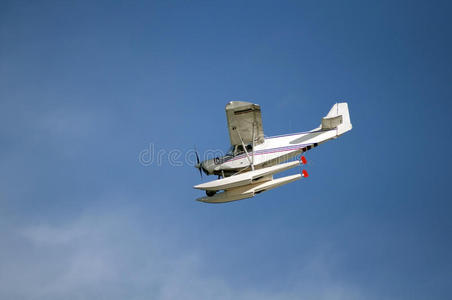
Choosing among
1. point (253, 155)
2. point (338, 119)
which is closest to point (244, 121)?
point (253, 155)

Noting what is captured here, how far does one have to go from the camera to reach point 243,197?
16.4 m

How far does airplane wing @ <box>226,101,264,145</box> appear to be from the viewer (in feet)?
51.0

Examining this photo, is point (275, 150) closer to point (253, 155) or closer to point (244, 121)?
point (253, 155)

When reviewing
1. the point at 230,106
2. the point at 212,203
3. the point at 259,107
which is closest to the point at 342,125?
the point at 259,107

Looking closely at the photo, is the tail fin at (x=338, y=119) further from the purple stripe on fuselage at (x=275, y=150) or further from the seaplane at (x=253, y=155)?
the purple stripe on fuselage at (x=275, y=150)

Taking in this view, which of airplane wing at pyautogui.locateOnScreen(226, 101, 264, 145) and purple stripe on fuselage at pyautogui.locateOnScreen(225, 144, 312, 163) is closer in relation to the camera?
airplane wing at pyautogui.locateOnScreen(226, 101, 264, 145)

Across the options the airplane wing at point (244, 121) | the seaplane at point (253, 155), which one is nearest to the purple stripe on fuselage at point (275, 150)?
the seaplane at point (253, 155)

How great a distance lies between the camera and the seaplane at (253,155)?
51.8 ft

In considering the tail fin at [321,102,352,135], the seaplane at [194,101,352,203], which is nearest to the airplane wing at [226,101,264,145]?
the seaplane at [194,101,352,203]

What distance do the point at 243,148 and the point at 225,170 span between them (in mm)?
1354

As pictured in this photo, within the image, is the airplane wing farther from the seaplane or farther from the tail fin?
the tail fin

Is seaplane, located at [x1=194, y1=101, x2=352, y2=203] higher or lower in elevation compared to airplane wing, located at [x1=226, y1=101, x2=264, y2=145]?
lower

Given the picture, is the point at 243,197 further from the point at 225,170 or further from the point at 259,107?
the point at 259,107

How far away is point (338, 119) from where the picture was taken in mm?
17422
